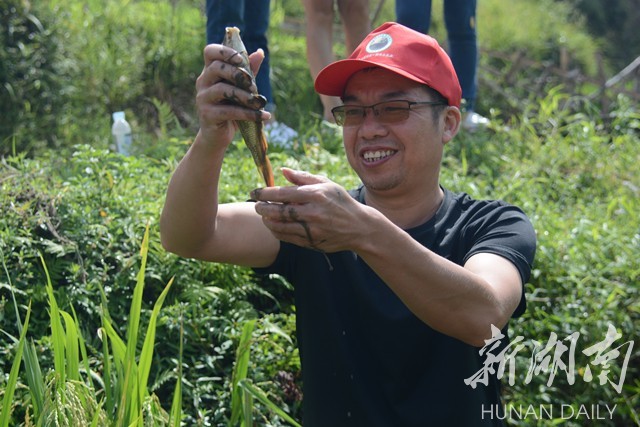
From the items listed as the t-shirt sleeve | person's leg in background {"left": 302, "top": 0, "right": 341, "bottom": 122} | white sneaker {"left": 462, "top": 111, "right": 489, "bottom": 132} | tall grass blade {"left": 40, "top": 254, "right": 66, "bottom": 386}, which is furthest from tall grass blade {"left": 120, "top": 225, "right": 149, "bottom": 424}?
white sneaker {"left": 462, "top": 111, "right": 489, "bottom": 132}

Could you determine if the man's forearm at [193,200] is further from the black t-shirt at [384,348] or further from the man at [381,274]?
the black t-shirt at [384,348]

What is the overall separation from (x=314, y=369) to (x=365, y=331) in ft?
0.62

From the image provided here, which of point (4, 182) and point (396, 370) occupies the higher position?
point (4, 182)

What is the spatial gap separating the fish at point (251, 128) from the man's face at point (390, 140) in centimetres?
44

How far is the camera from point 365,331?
104 inches

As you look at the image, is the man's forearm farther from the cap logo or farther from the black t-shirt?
the cap logo

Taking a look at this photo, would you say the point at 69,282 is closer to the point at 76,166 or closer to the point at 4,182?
the point at 4,182

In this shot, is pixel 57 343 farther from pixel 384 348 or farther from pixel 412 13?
pixel 412 13

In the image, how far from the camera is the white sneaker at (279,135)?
5.01m

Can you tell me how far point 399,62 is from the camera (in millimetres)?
2711

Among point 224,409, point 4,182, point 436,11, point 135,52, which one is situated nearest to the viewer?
point 224,409

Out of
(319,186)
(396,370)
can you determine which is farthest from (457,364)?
(319,186)

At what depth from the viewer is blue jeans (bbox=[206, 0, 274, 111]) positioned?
466cm

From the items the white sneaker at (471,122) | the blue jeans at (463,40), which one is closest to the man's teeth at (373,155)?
the blue jeans at (463,40)
